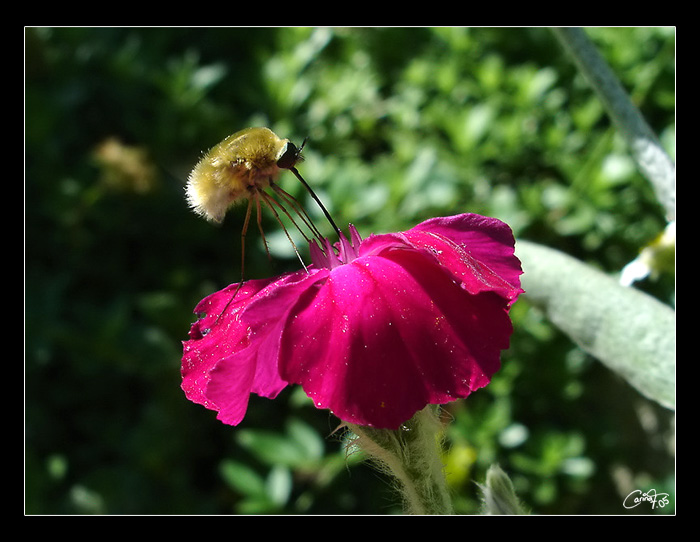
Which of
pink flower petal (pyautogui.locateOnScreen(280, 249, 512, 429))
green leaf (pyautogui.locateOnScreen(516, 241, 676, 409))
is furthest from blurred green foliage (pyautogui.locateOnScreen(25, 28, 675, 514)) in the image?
pink flower petal (pyautogui.locateOnScreen(280, 249, 512, 429))

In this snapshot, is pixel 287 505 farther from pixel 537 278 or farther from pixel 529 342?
pixel 537 278

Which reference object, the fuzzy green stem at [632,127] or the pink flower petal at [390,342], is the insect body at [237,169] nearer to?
the pink flower petal at [390,342]

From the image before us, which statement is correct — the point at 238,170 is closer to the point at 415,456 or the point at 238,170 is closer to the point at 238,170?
the point at 238,170

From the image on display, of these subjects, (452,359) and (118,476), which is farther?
(118,476)

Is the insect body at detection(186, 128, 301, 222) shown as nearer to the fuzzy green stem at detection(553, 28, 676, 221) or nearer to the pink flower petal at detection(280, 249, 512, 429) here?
the pink flower petal at detection(280, 249, 512, 429)

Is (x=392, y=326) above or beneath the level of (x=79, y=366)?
beneath

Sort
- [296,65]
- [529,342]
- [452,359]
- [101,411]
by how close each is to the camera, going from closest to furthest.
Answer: [452,359] → [529,342] → [101,411] → [296,65]

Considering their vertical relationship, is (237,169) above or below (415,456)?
above

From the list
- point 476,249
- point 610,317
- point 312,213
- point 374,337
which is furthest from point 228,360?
point 312,213

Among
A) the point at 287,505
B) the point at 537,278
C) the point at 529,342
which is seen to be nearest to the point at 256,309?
the point at 537,278
